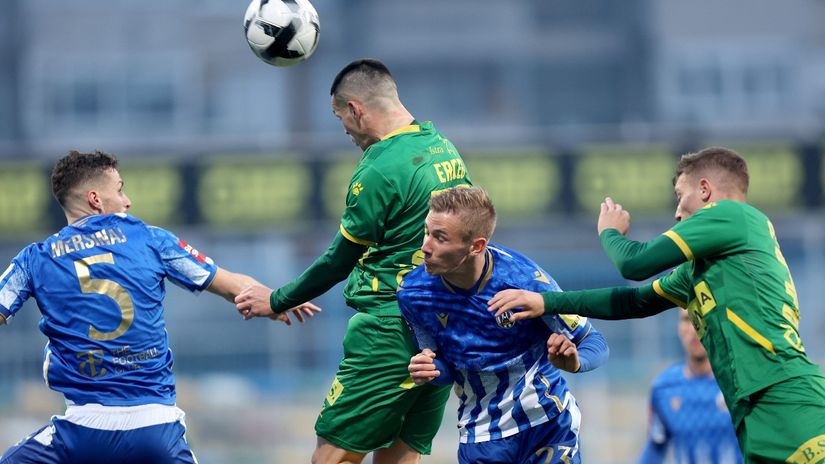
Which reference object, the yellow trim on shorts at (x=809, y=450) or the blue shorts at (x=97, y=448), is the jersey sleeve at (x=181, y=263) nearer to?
the blue shorts at (x=97, y=448)

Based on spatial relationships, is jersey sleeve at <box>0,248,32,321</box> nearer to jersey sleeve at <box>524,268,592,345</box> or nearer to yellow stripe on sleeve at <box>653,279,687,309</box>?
jersey sleeve at <box>524,268,592,345</box>

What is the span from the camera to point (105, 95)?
51.1 meters

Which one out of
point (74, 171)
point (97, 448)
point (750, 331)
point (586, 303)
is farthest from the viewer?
point (74, 171)

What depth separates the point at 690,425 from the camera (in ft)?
31.6

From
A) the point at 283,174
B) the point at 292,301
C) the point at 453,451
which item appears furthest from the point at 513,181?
the point at 292,301

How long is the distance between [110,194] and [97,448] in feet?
4.42

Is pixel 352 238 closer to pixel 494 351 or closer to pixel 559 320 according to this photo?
pixel 494 351

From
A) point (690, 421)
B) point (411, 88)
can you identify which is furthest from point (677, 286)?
point (411, 88)

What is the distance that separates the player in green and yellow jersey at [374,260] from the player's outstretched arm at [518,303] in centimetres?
98

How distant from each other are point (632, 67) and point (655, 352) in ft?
101

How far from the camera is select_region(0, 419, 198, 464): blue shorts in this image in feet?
22.4

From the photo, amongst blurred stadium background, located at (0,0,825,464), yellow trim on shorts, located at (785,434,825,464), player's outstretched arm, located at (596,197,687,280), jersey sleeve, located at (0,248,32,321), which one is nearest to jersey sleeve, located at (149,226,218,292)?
jersey sleeve, located at (0,248,32,321)

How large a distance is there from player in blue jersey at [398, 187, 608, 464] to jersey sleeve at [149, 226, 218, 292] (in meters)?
1.16

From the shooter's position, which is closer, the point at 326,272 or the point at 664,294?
the point at 664,294
